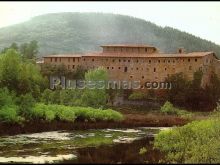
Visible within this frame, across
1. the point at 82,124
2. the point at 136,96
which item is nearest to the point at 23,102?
the point at 82,124

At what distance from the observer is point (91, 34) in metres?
122

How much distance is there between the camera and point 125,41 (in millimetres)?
117125

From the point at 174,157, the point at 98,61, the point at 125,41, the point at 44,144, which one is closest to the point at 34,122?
the point at 44,144

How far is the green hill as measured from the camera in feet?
365

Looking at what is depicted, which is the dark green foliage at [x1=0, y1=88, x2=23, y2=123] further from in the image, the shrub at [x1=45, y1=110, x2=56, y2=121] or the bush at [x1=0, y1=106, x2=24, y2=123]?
the shrub at [x1=45, y1=110, x2=56, y2=121]

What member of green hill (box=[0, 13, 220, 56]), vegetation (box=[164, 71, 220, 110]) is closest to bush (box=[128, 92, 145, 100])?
vegetation (box=[164, 71, 220, 110])

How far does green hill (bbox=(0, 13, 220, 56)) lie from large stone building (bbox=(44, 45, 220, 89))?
1642 inches

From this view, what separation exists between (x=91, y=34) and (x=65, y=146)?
98.5 m

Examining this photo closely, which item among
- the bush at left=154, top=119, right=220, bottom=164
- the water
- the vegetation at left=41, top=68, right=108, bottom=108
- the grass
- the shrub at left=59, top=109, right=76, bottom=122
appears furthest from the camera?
the vegetation at left=41, top=68, right=108, bottom=108

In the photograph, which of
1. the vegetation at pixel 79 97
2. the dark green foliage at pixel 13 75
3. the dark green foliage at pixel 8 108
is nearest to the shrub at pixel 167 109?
the vegetation at pixel 79 97

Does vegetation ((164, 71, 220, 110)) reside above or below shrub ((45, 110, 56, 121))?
above

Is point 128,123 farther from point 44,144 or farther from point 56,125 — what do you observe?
point 44,144

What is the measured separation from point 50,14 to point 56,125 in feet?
350

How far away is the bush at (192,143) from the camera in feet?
60.2
